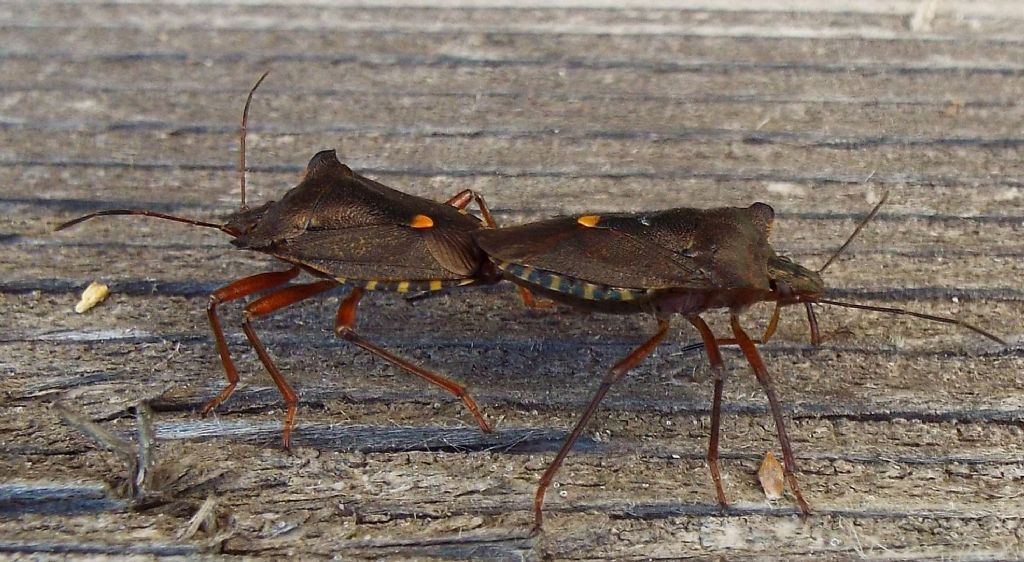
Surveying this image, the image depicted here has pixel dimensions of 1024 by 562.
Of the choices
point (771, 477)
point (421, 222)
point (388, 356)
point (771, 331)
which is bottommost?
point (771, 477)

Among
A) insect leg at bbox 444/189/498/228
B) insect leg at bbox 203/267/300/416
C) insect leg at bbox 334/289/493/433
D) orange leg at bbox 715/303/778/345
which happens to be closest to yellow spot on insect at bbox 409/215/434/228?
insect leg at bbox 444/189/498/228

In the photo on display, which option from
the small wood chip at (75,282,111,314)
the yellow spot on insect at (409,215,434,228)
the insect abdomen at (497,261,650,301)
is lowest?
the small wood chip at (75,282,111,314)

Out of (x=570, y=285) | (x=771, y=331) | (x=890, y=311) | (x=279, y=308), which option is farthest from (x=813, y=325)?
(x=279, y=308)

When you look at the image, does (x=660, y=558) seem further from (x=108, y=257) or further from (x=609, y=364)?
(x=108, y=257)

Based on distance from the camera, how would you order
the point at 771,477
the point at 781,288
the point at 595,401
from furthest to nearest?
the point at 781,288, the point at 595,401, the point at 771,477

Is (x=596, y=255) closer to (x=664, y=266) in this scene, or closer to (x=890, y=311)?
(x=664, y=266)

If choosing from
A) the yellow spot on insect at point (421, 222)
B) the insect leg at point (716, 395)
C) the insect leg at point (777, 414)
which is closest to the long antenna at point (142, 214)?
the yellow spot on insect at point (421, 222)

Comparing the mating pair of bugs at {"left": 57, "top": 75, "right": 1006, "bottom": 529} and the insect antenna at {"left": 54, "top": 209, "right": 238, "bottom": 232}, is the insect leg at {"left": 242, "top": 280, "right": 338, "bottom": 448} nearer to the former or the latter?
the mating pair of bugs at {"left": 57, "top": 75, "right": 1006, "bottom": 529}

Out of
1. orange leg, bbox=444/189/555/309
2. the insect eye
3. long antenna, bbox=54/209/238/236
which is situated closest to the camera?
the insect eye
